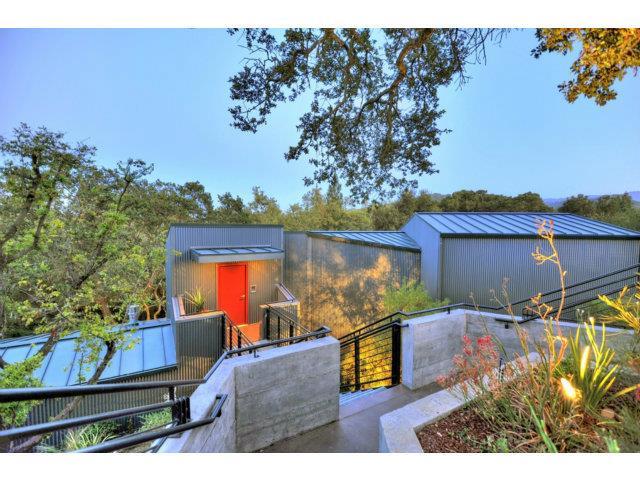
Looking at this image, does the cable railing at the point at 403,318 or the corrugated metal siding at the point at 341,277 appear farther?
the corrugated metal siding at the point at 341,277

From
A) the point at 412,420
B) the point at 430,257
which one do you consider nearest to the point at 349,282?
the point at 430,257

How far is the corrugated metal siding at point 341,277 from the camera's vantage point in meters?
6.66

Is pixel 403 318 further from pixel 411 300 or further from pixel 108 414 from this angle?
pixel 108 414

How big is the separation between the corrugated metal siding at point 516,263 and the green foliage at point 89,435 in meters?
6.22

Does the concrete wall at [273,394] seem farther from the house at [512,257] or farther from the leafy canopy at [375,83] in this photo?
the house at [512,257]

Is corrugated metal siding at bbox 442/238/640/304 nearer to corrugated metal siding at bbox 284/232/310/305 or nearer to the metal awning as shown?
the metal awning

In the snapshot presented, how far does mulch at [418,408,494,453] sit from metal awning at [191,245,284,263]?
18.6 feet

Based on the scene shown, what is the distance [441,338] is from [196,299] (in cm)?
559

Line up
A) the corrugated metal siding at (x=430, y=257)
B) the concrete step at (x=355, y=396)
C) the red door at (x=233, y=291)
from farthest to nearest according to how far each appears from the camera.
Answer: the red door at (x=233, y=291) → the corrugated metal siding at (x=430, y=257) → the concrete step at (x=355, y=396)

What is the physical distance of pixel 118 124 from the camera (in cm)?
417

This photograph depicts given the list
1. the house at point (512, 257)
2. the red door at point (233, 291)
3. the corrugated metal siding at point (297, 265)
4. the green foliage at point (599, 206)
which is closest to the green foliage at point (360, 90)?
the house at point (512, 257)

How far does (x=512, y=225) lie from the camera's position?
19.8ft

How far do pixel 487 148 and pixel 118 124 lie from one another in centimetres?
736
